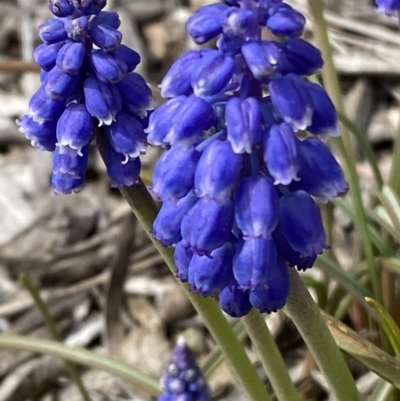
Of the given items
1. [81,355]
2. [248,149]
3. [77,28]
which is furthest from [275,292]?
[81,355]

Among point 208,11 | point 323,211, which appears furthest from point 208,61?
point 323,211

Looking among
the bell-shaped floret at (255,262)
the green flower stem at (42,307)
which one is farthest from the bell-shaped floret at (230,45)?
the green flower stem at (42,307)

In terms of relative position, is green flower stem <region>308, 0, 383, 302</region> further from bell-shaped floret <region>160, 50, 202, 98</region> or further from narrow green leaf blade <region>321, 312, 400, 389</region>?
bell-shaped floret <region>160, 50, 202, 98</region>

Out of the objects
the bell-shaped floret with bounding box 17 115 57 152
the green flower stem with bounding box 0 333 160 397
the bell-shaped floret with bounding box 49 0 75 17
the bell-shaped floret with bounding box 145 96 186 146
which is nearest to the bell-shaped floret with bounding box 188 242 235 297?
the bell-shaped floret with bounding box 145 96 186 146

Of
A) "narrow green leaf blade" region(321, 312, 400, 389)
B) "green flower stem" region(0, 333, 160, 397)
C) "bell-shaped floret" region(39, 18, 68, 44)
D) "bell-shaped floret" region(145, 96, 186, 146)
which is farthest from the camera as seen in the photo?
"green flower stem" region(0, 333, 160, 397)

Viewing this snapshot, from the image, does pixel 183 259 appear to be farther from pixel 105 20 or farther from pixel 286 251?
pixel 105 20

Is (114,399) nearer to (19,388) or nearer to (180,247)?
(19,388)
